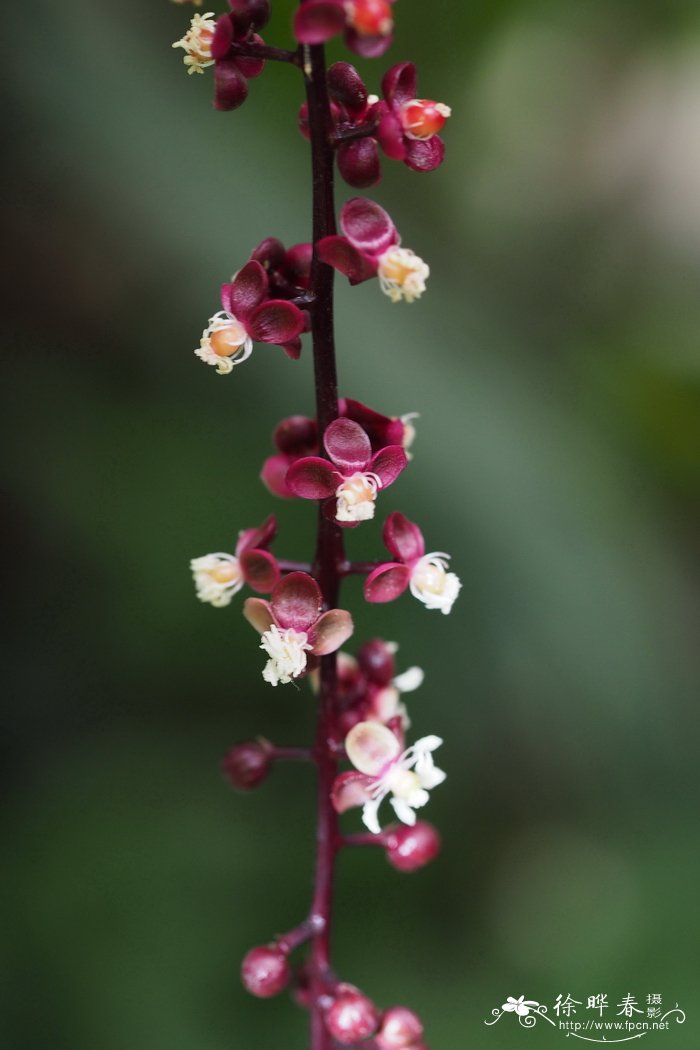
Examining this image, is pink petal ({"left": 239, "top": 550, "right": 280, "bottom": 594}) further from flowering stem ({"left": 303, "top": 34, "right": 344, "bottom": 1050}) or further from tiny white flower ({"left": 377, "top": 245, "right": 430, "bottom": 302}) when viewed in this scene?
tiny white flower ({"left": 377, "top": 245, "right": 430, "bottom": 302})

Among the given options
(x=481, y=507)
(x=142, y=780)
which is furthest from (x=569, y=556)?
(x=142, y=780)

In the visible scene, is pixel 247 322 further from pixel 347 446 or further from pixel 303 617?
pixel 303 617

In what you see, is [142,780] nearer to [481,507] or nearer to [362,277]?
[481,507]

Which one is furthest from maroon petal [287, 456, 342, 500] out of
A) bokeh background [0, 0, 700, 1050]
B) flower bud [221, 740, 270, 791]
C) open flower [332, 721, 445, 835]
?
bokeh background [0, 0, 700, 1050]

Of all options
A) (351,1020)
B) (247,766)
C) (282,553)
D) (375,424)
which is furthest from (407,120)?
(282,553)

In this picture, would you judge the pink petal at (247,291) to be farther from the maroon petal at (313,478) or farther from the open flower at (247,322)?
the maroon petal at (313,478)

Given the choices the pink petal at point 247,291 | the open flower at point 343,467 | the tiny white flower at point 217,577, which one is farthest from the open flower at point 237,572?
the pink petal at point 247,291
